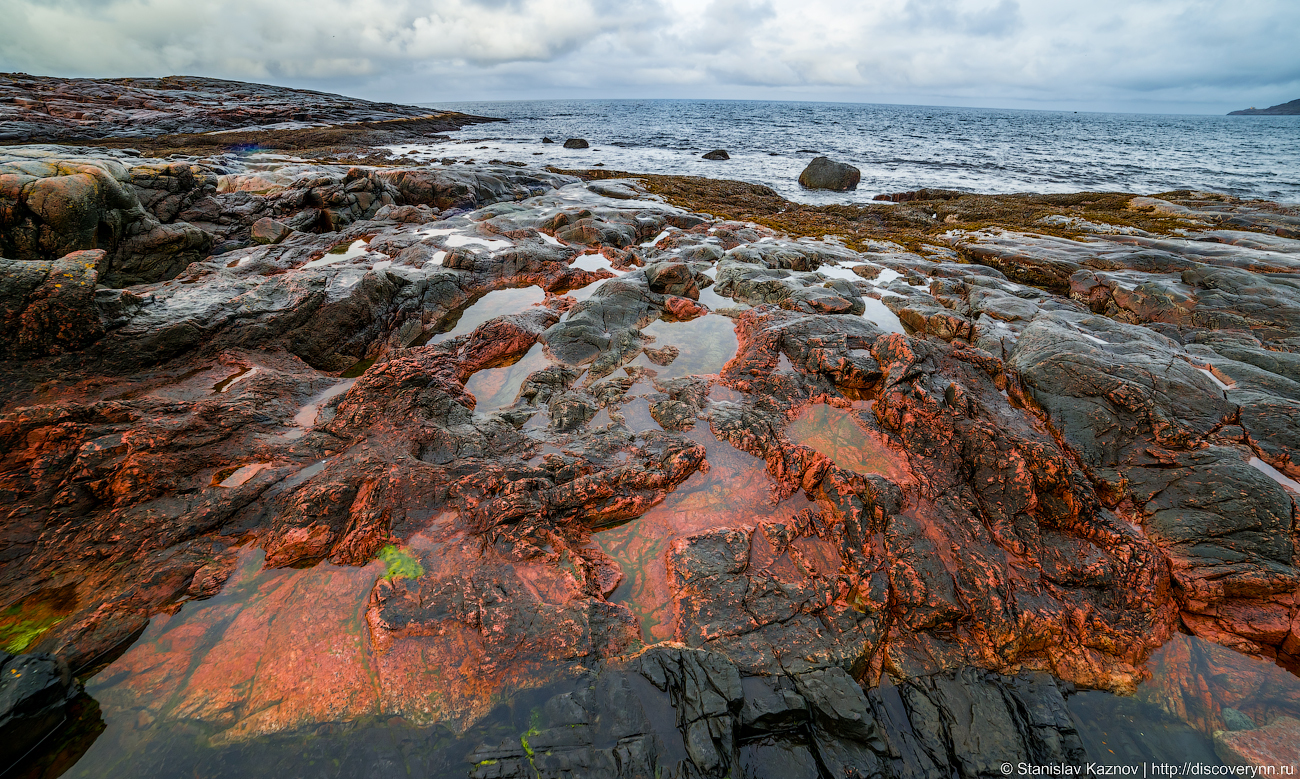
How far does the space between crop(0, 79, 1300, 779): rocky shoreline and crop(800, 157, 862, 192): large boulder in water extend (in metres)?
22.0

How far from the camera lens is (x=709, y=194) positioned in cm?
2694

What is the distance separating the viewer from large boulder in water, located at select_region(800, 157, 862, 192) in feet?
99.5

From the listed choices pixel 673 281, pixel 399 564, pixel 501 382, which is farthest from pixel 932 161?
pixel 399 564

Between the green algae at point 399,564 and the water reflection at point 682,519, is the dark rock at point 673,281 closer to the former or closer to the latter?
the water reflection at point 682,519

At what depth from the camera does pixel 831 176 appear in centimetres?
3041

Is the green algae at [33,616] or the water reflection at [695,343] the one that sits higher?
the water reflection at [695,343]

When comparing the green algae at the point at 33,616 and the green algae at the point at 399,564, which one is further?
the green algae at the point at 399,564

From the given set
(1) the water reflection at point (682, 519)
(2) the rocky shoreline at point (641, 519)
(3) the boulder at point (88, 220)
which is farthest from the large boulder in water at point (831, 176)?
(3) the boulder at point (88, 220)

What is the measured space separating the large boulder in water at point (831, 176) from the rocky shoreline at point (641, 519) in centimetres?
2205

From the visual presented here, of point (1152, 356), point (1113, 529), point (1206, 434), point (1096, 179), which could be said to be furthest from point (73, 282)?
A: point (1096, 179)

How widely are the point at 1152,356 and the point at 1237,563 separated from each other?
4.93 m

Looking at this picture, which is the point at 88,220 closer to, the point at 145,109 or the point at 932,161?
the point at 932,161

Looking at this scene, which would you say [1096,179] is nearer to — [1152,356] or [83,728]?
[1152,356]

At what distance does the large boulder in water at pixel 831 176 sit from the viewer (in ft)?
99.5
